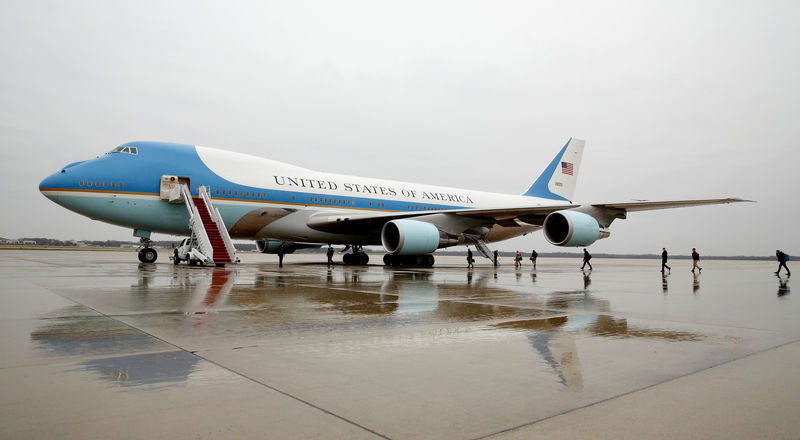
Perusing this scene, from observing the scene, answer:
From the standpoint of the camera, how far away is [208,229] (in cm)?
1534

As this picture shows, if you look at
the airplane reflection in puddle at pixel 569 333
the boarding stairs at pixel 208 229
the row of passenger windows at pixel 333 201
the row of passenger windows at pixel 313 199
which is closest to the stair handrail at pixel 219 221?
the boarding stairs at pixel 208 229

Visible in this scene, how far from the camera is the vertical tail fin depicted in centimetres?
2809

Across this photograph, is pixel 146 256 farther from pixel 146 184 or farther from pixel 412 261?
pixel 412 261

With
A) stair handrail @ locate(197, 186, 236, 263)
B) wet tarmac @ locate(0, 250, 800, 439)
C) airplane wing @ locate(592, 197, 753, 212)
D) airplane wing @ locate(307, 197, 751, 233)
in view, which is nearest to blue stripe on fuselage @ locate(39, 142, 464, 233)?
stair handrail @ locate(197, 186, 236, 263)

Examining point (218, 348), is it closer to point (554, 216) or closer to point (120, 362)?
point (120, 362)

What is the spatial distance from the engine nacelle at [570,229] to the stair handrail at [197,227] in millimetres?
11056

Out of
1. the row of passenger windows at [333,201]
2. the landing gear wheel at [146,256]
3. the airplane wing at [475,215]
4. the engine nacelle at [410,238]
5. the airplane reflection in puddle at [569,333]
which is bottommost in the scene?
the airplane reflection in puddle at [569,333]

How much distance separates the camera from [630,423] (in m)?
2.28

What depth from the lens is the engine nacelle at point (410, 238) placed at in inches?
627

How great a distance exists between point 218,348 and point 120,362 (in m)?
0.69

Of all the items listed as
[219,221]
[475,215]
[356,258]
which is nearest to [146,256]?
[219,221]

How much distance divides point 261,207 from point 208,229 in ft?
8.20

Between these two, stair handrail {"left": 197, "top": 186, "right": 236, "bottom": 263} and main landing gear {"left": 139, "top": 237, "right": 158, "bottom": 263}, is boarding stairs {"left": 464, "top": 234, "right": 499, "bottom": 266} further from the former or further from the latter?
main landing gear {"left": 139, "top": 237, "right": 158, "bottom": 263}

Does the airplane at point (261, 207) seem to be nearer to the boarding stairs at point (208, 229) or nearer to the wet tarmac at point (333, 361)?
the boarding stairs at point (208, 229)
